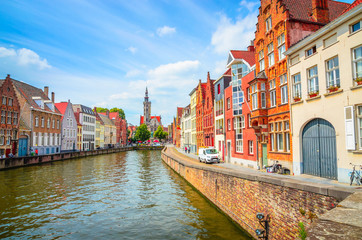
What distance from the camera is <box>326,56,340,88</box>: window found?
41.2ft

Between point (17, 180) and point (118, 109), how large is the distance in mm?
90464

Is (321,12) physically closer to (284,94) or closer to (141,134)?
(284,94)

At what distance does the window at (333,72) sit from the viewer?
1255 cm

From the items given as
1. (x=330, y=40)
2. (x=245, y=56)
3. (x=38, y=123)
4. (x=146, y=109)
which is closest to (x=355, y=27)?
(x=330, y=40)

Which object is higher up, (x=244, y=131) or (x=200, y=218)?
(x=244, y=131)

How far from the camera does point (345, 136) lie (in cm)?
1178

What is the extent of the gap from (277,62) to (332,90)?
6.37 m

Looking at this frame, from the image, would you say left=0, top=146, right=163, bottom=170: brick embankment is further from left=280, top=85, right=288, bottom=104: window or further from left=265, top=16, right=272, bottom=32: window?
left=265, top=16, right=272, bottom=32: window

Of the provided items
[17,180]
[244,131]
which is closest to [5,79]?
[17,180]

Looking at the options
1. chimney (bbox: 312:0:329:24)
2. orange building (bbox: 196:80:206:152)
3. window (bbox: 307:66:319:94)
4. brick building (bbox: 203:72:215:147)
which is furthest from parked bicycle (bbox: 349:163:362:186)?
orange building (bbox: 196:80:206:152)

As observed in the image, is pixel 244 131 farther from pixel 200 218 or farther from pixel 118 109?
pixel 118 109

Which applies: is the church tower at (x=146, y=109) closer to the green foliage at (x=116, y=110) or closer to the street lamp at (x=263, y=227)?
the green foliage at (x=116, y=110)

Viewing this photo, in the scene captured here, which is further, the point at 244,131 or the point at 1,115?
the point at 1,115

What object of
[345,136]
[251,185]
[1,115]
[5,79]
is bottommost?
[251,185]
